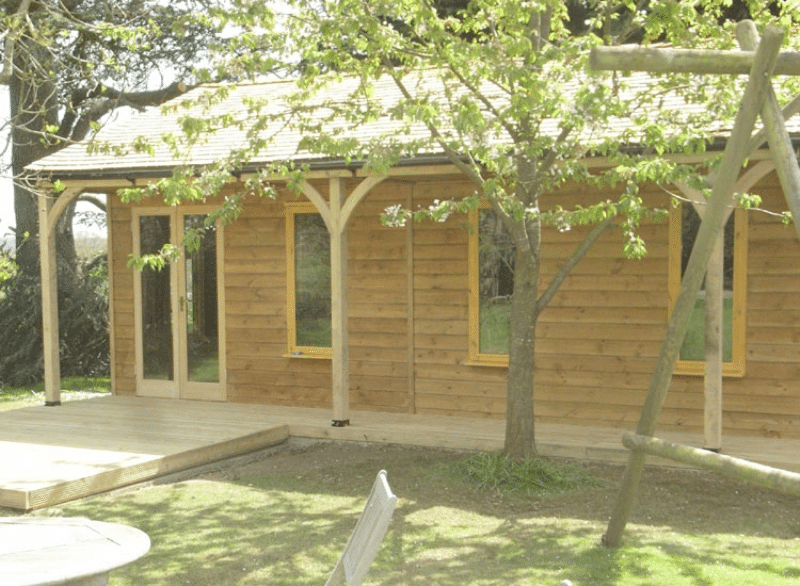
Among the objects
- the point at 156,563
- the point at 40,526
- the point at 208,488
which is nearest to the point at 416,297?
the point at 208,488

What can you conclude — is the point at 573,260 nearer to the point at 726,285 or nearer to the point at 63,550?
the point at 726,285

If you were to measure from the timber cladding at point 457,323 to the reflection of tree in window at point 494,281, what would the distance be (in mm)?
191

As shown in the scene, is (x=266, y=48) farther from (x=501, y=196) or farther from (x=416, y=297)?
(x=416, y=297)

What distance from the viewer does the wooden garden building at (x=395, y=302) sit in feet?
31.3

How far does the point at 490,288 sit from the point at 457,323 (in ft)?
1.78

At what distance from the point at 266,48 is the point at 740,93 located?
3763 millimetres

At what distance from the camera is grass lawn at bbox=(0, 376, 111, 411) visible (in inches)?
551

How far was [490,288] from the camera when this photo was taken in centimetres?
1077

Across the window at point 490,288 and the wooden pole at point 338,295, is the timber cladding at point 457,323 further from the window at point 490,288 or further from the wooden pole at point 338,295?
the wooden pole at point 338,295

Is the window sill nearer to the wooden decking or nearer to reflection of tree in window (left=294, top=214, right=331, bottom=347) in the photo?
the wooden decking

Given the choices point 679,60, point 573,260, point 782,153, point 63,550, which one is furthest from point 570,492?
point 63,550

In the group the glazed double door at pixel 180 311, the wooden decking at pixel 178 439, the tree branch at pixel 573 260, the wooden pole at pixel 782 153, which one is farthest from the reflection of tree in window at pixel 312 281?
the wooden pole at pixel 782 153

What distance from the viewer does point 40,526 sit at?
4.00 meters

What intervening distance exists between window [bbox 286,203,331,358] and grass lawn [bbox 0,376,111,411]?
3.97 metres
